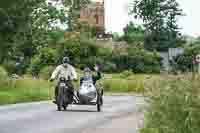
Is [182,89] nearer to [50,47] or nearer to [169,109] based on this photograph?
[169,109]

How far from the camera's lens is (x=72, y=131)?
55.5 ft

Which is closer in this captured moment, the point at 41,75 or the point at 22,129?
the point at 22,129

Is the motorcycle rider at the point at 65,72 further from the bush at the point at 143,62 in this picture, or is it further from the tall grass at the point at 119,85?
the bush at the point at 143,62

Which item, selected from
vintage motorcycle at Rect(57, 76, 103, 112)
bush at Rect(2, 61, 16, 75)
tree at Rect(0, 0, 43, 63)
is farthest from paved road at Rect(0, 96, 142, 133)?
bush at Rect(2, 61, 16, 75)

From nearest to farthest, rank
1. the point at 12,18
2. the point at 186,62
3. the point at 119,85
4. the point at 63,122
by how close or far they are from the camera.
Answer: the point at 12,18
the point at 63,122
the point at 186,62
the point at 119,85

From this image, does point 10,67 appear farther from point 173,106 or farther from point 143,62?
point 173,106

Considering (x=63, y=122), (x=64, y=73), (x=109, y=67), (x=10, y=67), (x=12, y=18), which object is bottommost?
(x=109, y=67)

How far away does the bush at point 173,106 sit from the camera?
396 inches

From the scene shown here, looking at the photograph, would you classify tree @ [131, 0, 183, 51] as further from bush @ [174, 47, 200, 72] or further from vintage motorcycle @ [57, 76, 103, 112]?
vintage motorcycle @ [57, 76, 103, 112]

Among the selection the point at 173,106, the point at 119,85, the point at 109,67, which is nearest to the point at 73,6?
the point at 109,67

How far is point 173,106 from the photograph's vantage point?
1063cm

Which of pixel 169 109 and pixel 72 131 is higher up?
pixel 169 109

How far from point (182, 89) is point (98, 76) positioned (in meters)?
14.0

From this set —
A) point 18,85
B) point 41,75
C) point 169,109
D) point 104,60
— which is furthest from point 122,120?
point 104,60
